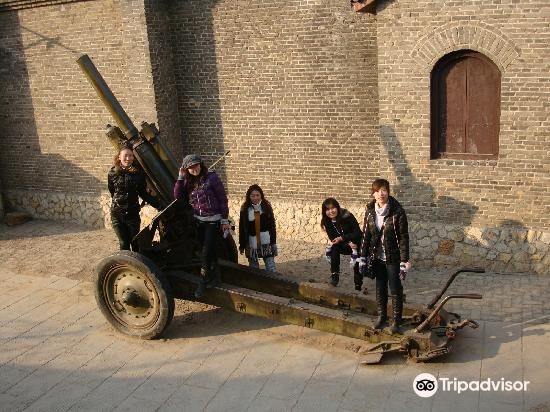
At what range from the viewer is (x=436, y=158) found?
898cm

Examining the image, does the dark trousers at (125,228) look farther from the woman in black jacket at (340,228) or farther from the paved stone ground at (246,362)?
the woman in black jacket at (340,228)

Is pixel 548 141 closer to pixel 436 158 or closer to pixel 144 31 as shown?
pixel 436 158

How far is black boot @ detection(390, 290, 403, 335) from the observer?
632 centimetres

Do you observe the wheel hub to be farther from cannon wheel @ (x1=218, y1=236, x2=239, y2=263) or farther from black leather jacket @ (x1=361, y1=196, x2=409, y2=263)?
black leather jacket @ (x1=361, y1=196, x2=409, y2=263)

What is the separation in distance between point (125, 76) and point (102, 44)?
27.8 inches

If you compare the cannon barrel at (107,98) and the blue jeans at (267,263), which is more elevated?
the cannon barrel at (107,98)

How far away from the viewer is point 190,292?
7230mm

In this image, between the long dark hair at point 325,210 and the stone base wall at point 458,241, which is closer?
the long dark hair at point 325,210

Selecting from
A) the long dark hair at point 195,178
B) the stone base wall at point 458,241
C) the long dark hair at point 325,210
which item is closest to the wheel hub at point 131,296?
the long dark hair at point 195,178

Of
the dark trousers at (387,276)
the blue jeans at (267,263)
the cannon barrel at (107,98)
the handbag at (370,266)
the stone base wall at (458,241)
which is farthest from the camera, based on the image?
the stone base wall at (458,241)

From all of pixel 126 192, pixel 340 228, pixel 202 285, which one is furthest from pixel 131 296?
pixel 340 228

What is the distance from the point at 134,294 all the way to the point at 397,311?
9.72 feet

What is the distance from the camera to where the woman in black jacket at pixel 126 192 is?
749 cm

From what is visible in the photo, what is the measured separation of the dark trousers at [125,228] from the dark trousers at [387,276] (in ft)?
9.64
